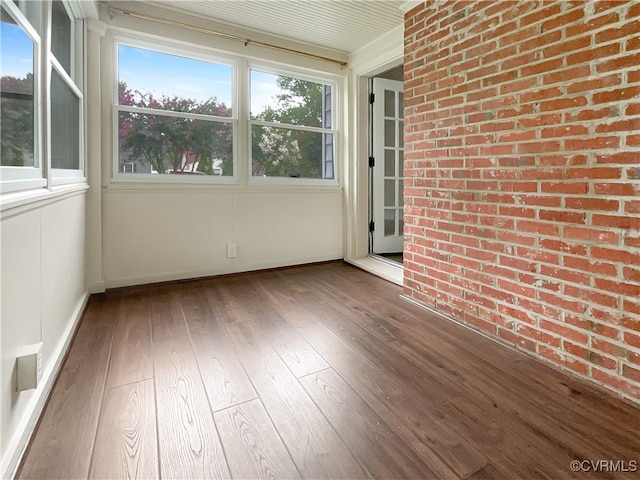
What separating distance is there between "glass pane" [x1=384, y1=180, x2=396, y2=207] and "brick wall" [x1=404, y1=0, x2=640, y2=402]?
4.83 ft

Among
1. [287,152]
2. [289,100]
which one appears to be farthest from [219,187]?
[289,100]

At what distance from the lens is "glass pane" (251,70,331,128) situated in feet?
11.1

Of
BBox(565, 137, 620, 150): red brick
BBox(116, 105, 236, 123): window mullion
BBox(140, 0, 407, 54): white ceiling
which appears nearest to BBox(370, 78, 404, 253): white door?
BBox(140, 0, 407, 54): white ceiling

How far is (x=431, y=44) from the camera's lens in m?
2.30

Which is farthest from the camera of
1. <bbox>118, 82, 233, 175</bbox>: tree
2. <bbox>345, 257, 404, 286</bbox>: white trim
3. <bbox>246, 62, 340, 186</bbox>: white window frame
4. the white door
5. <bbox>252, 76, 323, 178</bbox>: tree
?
the white door

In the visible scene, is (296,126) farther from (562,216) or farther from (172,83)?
(562,216)

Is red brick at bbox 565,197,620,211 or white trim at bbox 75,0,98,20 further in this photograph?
white trim at bbox 75,0,98,20

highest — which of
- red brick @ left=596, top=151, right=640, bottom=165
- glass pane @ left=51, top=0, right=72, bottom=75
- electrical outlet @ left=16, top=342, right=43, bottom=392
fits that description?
glass pane @ left=51, top=0, right=72, bottom=75

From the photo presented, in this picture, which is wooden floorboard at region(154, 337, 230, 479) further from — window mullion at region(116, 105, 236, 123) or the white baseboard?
window mullion at region(116, 105, 236, 123)

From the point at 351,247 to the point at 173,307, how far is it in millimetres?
2092

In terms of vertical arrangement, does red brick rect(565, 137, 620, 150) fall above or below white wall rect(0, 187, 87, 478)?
above

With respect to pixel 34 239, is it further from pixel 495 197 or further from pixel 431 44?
pixel 431 44

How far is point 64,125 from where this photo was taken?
203 cm

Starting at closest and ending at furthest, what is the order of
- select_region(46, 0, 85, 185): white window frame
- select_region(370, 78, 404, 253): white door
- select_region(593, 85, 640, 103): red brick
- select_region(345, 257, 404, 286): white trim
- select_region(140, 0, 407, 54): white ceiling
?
1. select_region(593, 85, 640, 103): red brick
2. select_region(46, 0, 85, 185): white window frame
3. select_region(140, 0, 407, 54): white ceiling
4. select_region(345, 257, 404, 286): white trim
5. select_region(370, 78, 404, 253): white door
